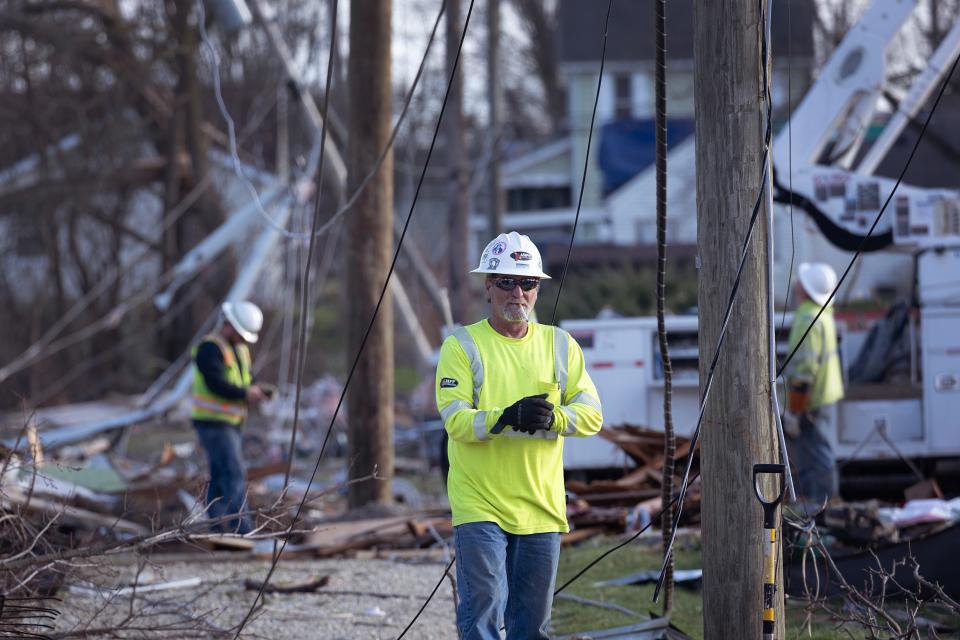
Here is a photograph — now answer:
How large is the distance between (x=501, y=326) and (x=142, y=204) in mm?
25772

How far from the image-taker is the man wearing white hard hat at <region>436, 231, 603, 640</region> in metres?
5.00

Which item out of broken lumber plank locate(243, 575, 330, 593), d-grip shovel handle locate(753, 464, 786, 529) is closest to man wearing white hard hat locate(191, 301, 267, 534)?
broken lumber plank locate(243, 575, 330, 593)

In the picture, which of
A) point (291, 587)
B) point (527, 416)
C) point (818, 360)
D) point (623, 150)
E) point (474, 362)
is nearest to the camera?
point (527, 416)

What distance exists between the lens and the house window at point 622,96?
36250 mm

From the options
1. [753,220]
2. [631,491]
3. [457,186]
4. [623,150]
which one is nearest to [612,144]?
[623,150]

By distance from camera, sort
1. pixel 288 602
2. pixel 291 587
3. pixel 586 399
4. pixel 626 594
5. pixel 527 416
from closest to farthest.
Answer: pixel 527 416
pixel 586 399
pixel 626 594
pixel 288 602
pixel 291 587

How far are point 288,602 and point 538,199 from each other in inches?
1242

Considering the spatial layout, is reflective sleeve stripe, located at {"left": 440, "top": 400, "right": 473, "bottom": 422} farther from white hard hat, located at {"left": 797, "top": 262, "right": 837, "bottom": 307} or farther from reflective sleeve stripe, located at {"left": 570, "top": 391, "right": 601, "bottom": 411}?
white hard hat, located at {"left": 797, "top": 262, "right": 837, "bottom": 307}

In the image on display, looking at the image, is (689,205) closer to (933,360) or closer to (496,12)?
(496,12)

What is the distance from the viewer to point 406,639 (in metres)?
6.85

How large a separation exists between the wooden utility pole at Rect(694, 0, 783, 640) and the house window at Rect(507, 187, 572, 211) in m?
33.6

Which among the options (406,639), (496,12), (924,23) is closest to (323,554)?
(406,639)

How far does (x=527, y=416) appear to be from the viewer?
4.85 metres

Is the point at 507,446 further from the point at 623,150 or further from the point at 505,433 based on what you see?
the point at 623,150
